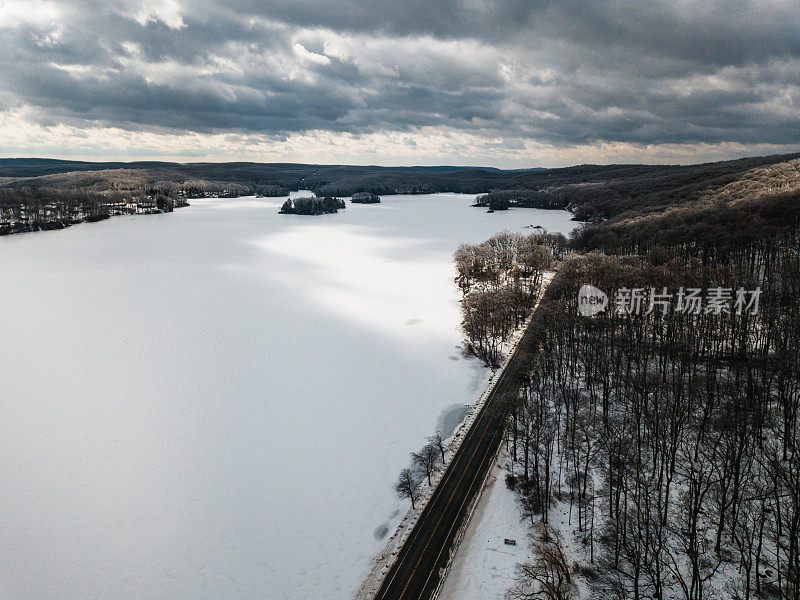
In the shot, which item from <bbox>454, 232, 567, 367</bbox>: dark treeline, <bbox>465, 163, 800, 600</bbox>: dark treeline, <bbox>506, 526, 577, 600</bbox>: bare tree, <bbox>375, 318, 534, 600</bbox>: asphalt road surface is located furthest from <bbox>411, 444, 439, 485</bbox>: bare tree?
<bbox>454, 232, 567, 367</bbox>: dark treeline

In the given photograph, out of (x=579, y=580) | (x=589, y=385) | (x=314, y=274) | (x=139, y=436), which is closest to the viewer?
(x=579, y=580)

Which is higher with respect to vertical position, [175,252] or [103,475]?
[175,252]

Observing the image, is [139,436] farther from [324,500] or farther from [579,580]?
[579,580]

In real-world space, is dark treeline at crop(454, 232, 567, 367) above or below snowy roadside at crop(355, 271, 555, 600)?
above

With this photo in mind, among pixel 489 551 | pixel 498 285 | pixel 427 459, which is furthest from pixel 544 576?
pixel 498 285

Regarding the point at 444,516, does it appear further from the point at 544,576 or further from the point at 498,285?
the point at 498,285

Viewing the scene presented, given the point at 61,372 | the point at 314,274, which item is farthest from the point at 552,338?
the point at 314,274

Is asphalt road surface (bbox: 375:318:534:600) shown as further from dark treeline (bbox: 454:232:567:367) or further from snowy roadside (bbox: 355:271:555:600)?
dark treeline (bbox: 454:232:567:367)
